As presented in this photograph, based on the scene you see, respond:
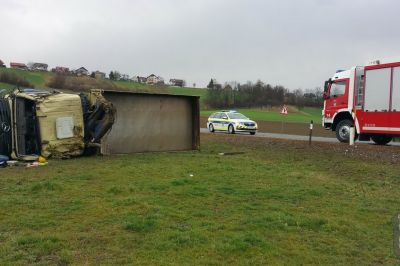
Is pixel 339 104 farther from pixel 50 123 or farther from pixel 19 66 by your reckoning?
pixel 19 66

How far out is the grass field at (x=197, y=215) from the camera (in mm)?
4777

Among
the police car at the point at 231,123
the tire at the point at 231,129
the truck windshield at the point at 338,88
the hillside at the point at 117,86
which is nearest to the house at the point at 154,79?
the hillside at the point at 117,86

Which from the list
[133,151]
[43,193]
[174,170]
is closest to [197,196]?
[43,193]

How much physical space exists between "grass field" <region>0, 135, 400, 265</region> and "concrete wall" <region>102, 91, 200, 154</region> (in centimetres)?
369

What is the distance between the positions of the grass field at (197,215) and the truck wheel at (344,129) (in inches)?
369

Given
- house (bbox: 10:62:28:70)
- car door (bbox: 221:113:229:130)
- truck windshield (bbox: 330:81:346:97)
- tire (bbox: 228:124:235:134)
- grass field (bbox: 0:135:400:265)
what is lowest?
tire (bbox: 228:124:235:134)

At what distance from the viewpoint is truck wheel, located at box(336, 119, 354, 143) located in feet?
67.2

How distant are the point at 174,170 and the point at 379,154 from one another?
24.5 ft

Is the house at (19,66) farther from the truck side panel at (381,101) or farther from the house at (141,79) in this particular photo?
the truck side panel at (381,101)

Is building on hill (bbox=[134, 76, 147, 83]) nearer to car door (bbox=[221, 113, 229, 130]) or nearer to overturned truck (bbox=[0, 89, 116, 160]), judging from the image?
car door (bbox=[221, 113, 229, 130])

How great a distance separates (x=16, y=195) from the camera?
7.63m

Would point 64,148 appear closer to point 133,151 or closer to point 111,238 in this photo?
point 133,151

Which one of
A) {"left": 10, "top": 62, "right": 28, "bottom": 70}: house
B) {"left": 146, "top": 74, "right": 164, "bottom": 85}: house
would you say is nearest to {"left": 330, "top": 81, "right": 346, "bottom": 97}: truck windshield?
{"left": 10, "top": 62, "right": 28, "bottom": 70}: house

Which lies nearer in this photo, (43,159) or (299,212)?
(299,212)
